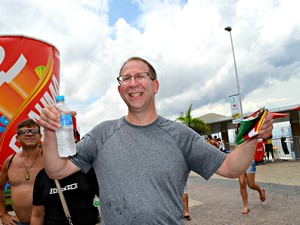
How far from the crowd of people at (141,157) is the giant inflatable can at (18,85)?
3.02m

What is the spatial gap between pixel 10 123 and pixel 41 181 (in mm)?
2081

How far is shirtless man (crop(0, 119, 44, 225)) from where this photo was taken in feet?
12.2

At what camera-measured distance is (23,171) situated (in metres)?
3.90

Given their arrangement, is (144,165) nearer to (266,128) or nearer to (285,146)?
(266,128)

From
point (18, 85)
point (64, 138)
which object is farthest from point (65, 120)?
point (18, 85)

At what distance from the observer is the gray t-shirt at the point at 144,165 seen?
1904 millimetres

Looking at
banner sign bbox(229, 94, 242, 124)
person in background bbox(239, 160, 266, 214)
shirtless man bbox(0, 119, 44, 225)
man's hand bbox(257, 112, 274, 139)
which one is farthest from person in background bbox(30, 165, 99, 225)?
banner sign bbox(229, 94, 242, 124)

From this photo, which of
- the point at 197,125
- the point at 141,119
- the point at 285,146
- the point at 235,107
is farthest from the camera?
the point at 197,125

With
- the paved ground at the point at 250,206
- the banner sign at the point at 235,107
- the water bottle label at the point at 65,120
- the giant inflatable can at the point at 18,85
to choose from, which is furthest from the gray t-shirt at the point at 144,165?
the banner sign at the point at 235,107

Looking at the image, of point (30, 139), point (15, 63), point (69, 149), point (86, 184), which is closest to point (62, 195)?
point (86, 184)

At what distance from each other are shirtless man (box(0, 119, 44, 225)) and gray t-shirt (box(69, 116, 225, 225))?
1878 millimetres

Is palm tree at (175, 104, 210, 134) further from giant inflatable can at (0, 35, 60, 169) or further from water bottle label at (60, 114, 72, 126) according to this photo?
water bottle label at (60, 114, 72, 126)

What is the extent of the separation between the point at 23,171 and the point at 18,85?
154 cm

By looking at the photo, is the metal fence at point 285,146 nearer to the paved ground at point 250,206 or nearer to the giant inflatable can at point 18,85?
the paved ground at point 250,206
